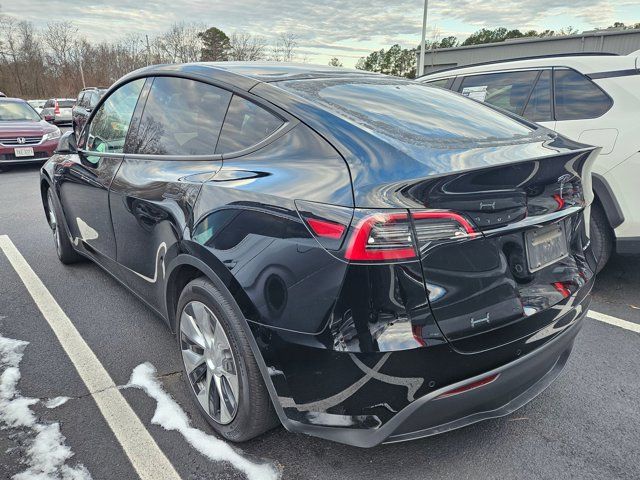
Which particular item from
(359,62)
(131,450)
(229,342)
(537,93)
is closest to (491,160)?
(229,342)

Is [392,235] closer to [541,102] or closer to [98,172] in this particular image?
[98,172]

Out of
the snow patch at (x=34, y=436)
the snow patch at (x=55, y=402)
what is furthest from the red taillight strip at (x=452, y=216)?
the snow patch at (x=55, y=402)

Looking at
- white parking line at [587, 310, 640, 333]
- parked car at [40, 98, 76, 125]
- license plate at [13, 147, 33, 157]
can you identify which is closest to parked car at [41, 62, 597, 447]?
white parking line at [587, 310, 640, 333]

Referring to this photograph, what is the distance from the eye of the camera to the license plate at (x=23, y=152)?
9.53m

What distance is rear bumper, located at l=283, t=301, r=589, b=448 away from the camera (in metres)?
1.59

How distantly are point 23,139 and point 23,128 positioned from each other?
1.02ft

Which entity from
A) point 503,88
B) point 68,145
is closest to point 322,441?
point 68,145

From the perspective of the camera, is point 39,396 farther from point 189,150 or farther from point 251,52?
point 251,52

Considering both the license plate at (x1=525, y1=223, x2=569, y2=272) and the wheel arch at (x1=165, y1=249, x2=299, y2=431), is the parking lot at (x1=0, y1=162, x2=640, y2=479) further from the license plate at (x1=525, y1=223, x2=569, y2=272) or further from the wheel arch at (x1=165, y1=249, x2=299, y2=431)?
the license plate at (x1=525, y1=223, x2=569, y2=272)

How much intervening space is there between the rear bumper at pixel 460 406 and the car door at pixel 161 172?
1.16 metres

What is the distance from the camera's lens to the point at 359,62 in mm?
65562

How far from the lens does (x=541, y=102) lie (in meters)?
4.12

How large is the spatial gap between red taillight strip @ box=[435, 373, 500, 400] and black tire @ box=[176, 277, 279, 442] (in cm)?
73

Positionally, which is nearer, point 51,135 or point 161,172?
point 161,172
